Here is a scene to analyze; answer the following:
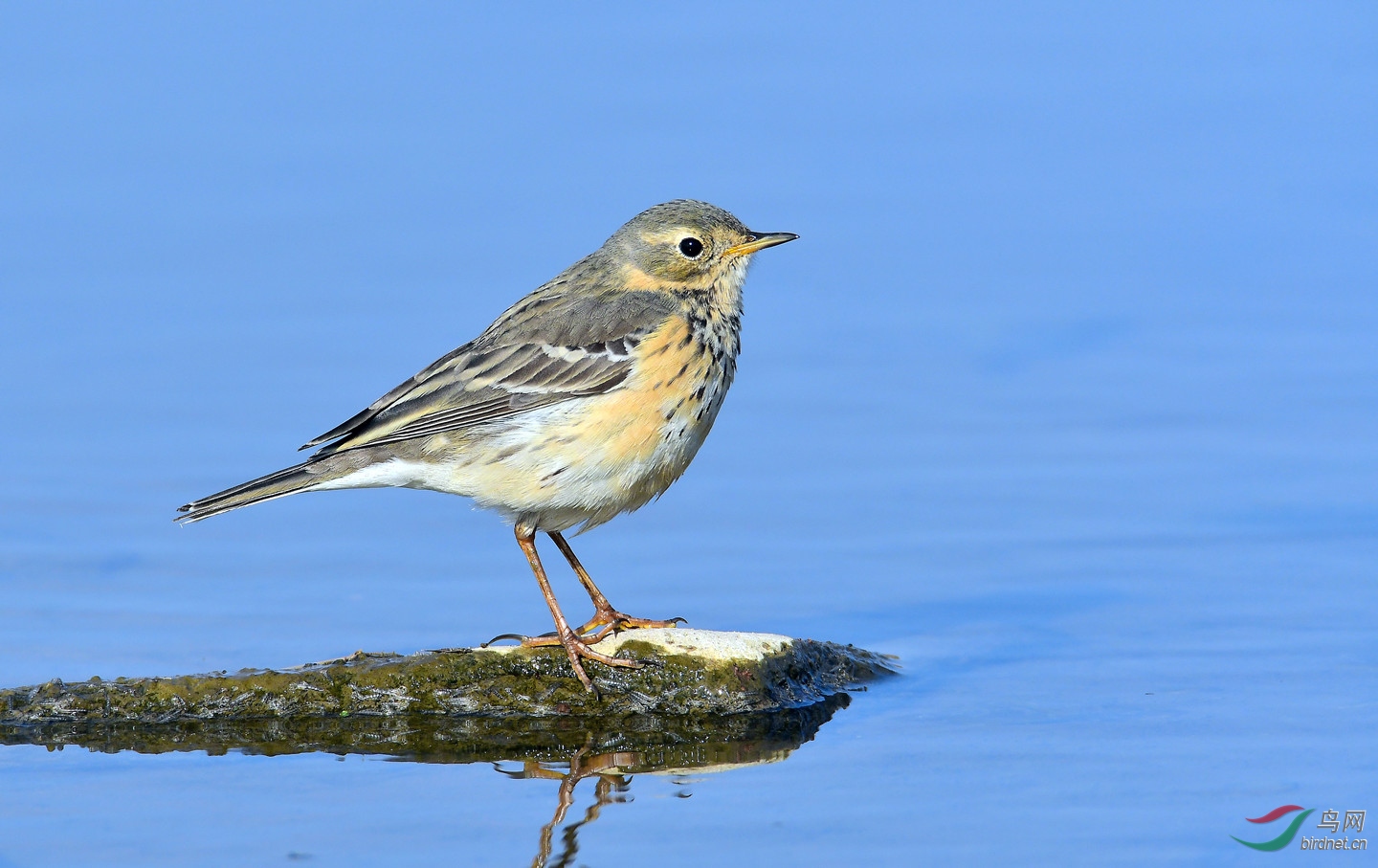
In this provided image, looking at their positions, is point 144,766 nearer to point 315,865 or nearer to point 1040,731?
point 315,865

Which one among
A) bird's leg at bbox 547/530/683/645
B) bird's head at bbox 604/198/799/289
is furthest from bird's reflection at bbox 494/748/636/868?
bird's head at bbox 604/198/799/289

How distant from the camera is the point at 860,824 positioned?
7688 mm

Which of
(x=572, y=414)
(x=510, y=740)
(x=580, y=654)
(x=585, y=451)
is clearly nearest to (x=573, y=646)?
(x=580, y=654)

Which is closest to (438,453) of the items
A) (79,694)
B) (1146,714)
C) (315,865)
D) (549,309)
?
(549,309)

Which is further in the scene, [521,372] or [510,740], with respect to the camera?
[521,372]

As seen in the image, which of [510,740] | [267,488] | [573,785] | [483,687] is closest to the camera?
[573,785]

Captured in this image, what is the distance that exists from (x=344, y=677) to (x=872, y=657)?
306cm

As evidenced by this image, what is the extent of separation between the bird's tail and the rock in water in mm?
1105

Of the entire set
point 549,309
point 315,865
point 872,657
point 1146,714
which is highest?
point 549,309

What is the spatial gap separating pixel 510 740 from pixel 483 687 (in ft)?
1.72

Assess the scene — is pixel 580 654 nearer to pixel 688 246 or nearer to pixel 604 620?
pixel 604 620

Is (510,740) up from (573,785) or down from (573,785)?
up

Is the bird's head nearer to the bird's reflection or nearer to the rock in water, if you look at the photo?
the rock in water

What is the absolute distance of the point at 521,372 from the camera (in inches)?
410
